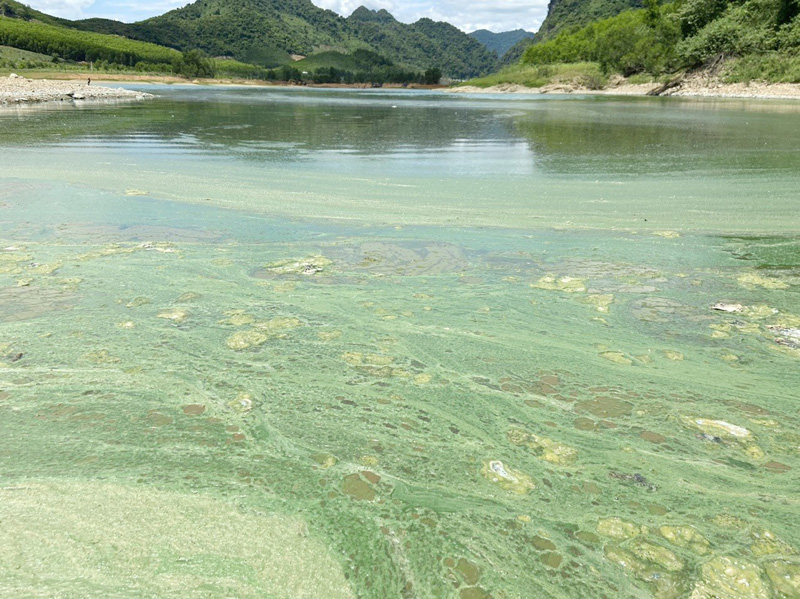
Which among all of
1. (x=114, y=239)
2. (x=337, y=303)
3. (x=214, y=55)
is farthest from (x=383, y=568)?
(x=214, y=55)

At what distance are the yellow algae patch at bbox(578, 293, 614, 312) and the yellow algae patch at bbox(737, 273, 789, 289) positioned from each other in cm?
93

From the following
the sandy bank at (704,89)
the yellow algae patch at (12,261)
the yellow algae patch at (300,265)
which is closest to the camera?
the yellow algae patch at (12,261)

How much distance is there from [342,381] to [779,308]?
99.2 inches

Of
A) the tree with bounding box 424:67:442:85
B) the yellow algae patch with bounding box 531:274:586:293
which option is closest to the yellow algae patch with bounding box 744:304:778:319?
the yellow algae patch with bounding box 531:274:586:293

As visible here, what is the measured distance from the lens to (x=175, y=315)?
295 cm

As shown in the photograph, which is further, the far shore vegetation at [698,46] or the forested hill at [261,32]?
the forested hill at [261,32]

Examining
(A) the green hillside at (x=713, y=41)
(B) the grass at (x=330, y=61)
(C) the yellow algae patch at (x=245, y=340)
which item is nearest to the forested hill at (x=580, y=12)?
(A) the green hillside at (x=713, y=41)

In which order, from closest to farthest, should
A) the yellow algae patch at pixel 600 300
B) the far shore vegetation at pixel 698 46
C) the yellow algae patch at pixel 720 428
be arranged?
the yellow algae patch at pixel 720 428, the yellow algae patch at pixel 600 300, the far shore vegetation at pixel 698 46

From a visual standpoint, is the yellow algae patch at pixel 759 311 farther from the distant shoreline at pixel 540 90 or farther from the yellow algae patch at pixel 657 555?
the distant shoreline at pixel 540 90

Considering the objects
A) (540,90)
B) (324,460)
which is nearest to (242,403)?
(324,460)

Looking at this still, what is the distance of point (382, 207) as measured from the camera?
17.5 ft

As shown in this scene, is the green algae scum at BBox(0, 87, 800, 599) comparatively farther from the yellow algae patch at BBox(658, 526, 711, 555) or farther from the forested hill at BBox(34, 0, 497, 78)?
the forested hill at BBox(34, 0, 497, 78)

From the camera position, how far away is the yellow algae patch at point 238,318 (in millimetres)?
2858

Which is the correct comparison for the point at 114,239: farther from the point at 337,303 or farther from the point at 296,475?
the point at 296,475
